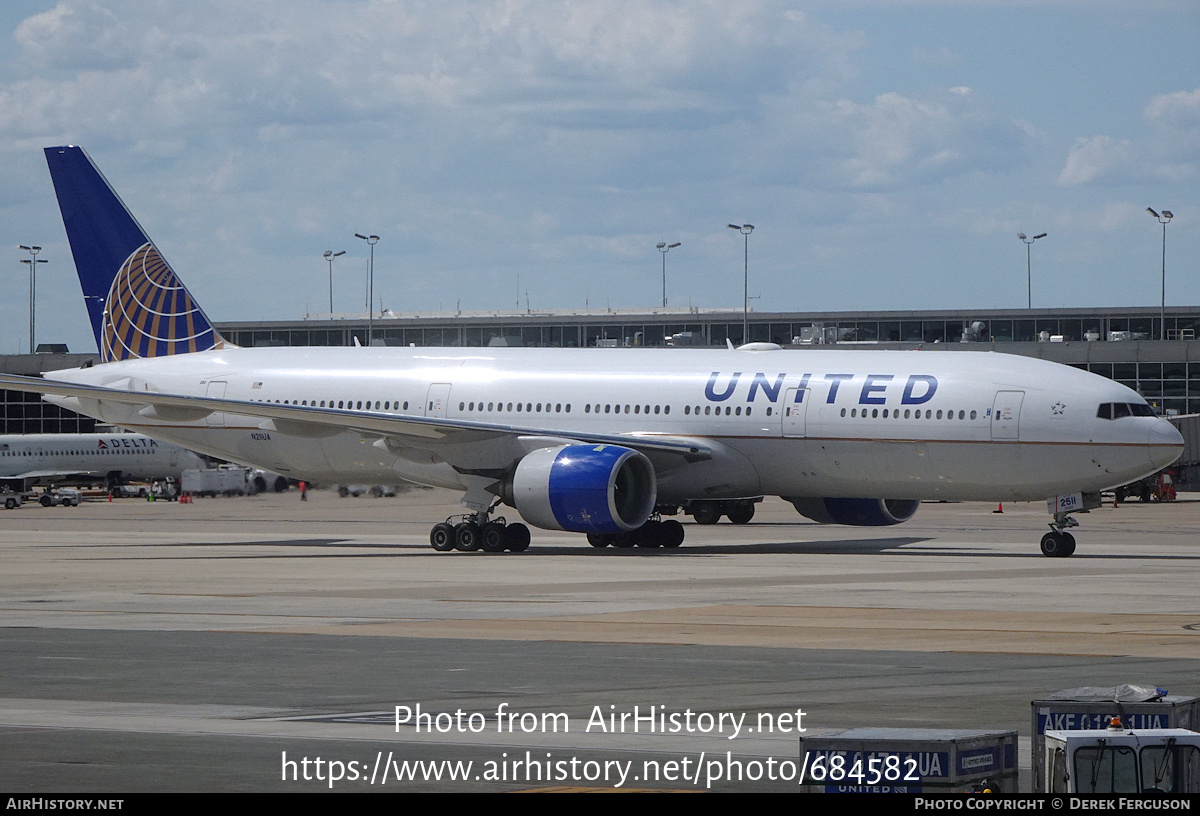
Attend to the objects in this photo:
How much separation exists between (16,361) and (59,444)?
416 inches

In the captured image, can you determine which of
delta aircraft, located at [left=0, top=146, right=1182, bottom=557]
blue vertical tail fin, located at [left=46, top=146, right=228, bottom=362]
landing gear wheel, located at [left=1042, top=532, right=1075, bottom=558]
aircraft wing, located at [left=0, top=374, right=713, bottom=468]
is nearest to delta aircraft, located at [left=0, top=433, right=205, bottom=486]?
blue vertical tail fin, located at [left=46, top=146, right=228, bottom=362]

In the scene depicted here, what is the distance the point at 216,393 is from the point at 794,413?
51.2ft

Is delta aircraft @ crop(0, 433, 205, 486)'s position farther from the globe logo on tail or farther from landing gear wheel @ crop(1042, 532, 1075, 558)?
landing gear wheel @ crop(1042, 532, 1075, 558)

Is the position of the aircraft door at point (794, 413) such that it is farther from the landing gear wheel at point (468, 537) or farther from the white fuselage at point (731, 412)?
the landing gear wheel at point (468, 537)

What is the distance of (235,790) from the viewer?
10.8 meters

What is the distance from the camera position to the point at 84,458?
99.3 m

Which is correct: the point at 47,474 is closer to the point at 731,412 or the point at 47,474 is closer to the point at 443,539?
the point at 443,539

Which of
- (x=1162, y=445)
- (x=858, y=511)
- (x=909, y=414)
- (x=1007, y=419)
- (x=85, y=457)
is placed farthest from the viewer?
(x=85, y=457)

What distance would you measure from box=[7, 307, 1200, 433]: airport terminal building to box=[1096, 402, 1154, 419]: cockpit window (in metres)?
61.2

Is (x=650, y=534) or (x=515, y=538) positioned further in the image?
(x=650, y=534)

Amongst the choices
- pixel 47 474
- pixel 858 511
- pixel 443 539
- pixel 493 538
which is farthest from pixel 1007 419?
pixel 47 474

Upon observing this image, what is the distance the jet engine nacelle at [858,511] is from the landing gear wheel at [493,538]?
7.61 meters

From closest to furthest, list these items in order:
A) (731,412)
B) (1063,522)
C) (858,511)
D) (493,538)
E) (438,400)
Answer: (1063,522) → (731,412) → (493,538) → (858,511) → (438,400)

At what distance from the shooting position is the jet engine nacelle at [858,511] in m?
42.4
